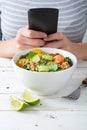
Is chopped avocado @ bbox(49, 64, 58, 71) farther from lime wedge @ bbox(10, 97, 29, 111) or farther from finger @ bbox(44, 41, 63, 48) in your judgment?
finger @ bbox(44, 41, 63, 48)

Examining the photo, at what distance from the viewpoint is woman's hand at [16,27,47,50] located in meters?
0.98

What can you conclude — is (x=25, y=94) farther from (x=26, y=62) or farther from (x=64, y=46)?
(x=64, y=46)

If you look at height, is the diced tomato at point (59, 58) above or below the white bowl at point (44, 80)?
above

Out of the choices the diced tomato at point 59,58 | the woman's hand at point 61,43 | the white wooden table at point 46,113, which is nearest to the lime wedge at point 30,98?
the white wooden table at point 46,113

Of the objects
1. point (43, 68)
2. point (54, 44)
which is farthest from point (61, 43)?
point (43, 68)

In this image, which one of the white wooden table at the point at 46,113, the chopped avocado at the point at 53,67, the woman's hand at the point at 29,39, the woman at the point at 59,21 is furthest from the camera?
the woman at the point at 59,21

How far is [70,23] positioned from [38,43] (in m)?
0.32

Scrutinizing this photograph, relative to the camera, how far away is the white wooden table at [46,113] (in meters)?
0.71

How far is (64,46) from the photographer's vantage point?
1079 mm

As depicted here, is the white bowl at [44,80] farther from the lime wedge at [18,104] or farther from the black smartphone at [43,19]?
the black smartphone at [43,19]

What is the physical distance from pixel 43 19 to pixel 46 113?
0.95 feet

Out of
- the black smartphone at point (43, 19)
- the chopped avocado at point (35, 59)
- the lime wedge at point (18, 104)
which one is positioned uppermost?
the black smartphone at point (43, 19)

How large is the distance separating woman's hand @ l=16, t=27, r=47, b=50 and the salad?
7cm

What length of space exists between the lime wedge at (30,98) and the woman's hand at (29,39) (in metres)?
0.22
